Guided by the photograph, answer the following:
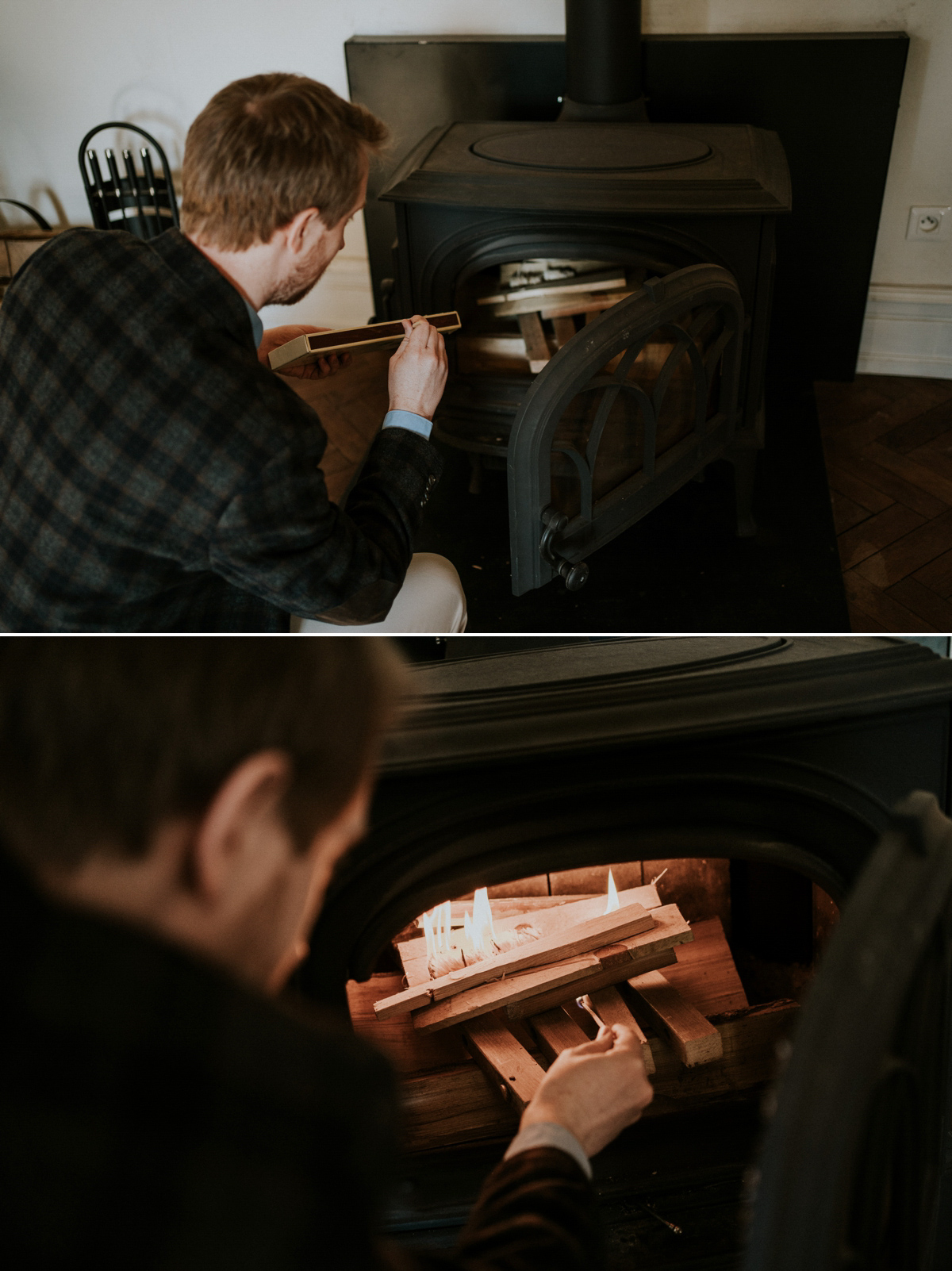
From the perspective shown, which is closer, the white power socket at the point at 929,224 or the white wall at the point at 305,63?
the white wall at the point at 305,63

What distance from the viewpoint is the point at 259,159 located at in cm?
96

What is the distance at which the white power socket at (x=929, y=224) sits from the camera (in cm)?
209

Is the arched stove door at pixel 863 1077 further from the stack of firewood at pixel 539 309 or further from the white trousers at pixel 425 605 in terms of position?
the stack of firewood at pixel 539 309

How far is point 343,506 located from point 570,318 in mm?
872

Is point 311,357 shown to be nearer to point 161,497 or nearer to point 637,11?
point 161,497

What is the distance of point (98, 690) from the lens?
1.74 feet

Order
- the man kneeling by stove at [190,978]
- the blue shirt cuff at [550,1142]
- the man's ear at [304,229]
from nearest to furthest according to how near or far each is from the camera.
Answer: the man kneeling by stove at [190,978]
the blue shirt cuff at [550,1142]
the man's ear at [304,229]

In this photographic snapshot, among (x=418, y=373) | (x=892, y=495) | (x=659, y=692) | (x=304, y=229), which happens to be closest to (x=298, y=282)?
(x=304, y=229)

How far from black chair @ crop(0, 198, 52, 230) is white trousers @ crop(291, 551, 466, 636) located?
1705mm

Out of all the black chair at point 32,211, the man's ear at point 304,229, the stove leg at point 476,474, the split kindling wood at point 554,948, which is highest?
the man's ear at point 304,229

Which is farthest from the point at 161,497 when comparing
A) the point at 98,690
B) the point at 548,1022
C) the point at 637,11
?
the point at 637,11

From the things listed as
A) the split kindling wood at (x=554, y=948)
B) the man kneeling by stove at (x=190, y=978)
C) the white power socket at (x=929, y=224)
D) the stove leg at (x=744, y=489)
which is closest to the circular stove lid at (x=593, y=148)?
the stove leg at (x=744, y=489)

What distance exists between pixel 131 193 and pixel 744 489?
1.57 m

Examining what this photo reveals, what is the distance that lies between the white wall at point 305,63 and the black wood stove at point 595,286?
1.02 feet
